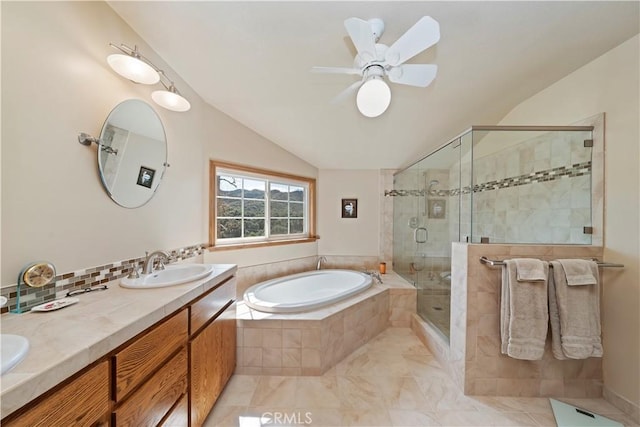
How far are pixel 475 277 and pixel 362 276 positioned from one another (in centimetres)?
149

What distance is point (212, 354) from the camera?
1.43 m

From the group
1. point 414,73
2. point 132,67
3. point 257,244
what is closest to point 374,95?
point 414,73

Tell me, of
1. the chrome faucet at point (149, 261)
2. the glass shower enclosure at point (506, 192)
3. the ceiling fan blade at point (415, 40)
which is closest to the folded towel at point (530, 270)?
the glass shower enclosure at point (506, 192)

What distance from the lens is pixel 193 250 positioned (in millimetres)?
2074

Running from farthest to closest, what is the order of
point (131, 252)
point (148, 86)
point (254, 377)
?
point (254, 377) → point (148, 86) → point (131, 252)

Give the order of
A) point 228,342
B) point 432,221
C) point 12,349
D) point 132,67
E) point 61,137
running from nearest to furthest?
point 12,349
point 61,137
point 132,67
point 228,342
point 432,221

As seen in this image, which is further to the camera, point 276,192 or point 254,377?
point 276,192

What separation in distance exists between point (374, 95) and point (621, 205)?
71.6 inches

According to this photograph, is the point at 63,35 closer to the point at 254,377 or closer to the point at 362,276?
the point at 254,377

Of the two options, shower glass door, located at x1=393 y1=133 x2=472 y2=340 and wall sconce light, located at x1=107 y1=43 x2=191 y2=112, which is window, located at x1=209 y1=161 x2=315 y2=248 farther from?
shower glass door, located at x1=393 y1=133 x2=472 y2=340

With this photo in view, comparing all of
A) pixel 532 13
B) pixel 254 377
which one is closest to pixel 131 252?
pixel 254 377

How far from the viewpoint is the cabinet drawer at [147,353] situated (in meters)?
0.78

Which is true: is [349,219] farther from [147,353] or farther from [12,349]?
[12,349]

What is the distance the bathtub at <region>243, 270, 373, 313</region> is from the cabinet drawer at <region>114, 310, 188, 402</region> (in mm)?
931
